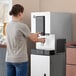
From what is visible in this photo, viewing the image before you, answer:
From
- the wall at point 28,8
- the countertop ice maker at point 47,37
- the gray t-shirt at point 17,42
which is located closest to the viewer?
the gray t-shirt at point 17,42

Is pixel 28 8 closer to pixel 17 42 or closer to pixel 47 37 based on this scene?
pixel 47 37

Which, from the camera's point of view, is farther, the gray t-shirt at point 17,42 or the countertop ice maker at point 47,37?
the countertop ice maker at point 47,37

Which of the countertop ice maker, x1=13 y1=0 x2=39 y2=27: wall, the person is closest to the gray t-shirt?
the person

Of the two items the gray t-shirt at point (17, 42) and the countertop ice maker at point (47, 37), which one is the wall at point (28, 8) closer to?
the countertop ice maker at point (47, 37)

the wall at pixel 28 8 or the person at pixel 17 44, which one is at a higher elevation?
the wall at pixel 28 8

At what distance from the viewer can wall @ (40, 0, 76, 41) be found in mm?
3916

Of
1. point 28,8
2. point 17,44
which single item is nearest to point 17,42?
point 17,44

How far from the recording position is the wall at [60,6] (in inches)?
154

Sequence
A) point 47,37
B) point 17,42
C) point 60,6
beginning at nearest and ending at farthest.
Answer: point 17,42 → point 47,37 → point 60,6

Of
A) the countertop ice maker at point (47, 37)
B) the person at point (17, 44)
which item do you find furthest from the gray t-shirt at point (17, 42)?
the countertop ice maker at point (47, 37)

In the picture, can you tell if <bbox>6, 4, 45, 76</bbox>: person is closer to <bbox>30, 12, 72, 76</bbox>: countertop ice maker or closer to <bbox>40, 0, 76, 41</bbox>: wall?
<bbox>30, 12, 72, 76</bbox>: countertop ice maker

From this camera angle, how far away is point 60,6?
4070mm

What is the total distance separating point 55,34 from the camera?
3537mm

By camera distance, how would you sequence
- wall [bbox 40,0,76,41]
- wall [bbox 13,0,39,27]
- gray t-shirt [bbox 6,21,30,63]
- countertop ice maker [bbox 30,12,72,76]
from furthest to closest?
1. wall [bbox 13,0,39,27]
2. wall [bbox 40,0,76,41]
3. countertop ice maker [bbox 30,12,72,76]
4. gray t-shirt [bbox 6,21,30,63]
